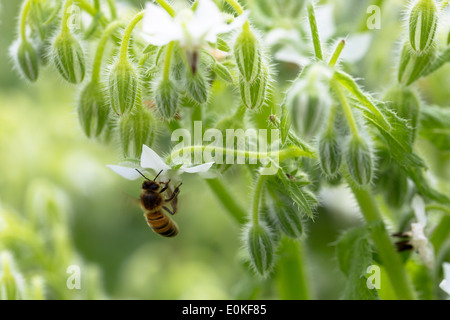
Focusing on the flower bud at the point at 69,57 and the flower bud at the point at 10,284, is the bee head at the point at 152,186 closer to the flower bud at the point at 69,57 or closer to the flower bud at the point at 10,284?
the flower bud at the point at 69,57

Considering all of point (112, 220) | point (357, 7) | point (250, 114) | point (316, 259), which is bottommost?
point (316, 259)

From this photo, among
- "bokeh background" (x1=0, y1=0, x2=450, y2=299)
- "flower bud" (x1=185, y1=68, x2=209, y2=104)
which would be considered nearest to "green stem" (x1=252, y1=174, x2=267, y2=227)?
"flower bud" (x1=185, y1=68, x2=209, y2=104)

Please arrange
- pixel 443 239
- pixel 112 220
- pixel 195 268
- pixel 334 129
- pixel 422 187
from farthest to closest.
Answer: pixel 112 220 → pixel 195 268 → pixel 443 239 → pixel 422 187 → pixel 334 129

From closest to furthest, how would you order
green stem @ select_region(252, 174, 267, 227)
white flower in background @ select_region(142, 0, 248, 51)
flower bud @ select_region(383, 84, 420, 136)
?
white flower in background @ select_region(142, 0, 248, 51), green stem @ select_region(252, 174, 267, 227), flower bud @ select_region(383, 84, 420, 136)

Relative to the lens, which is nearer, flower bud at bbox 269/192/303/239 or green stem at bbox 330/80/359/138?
green stem at bbox 330/80/359/138

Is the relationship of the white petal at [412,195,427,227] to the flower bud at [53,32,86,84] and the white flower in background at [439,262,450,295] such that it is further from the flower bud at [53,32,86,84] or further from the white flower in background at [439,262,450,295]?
the flower bud at [53,32,86,84]
